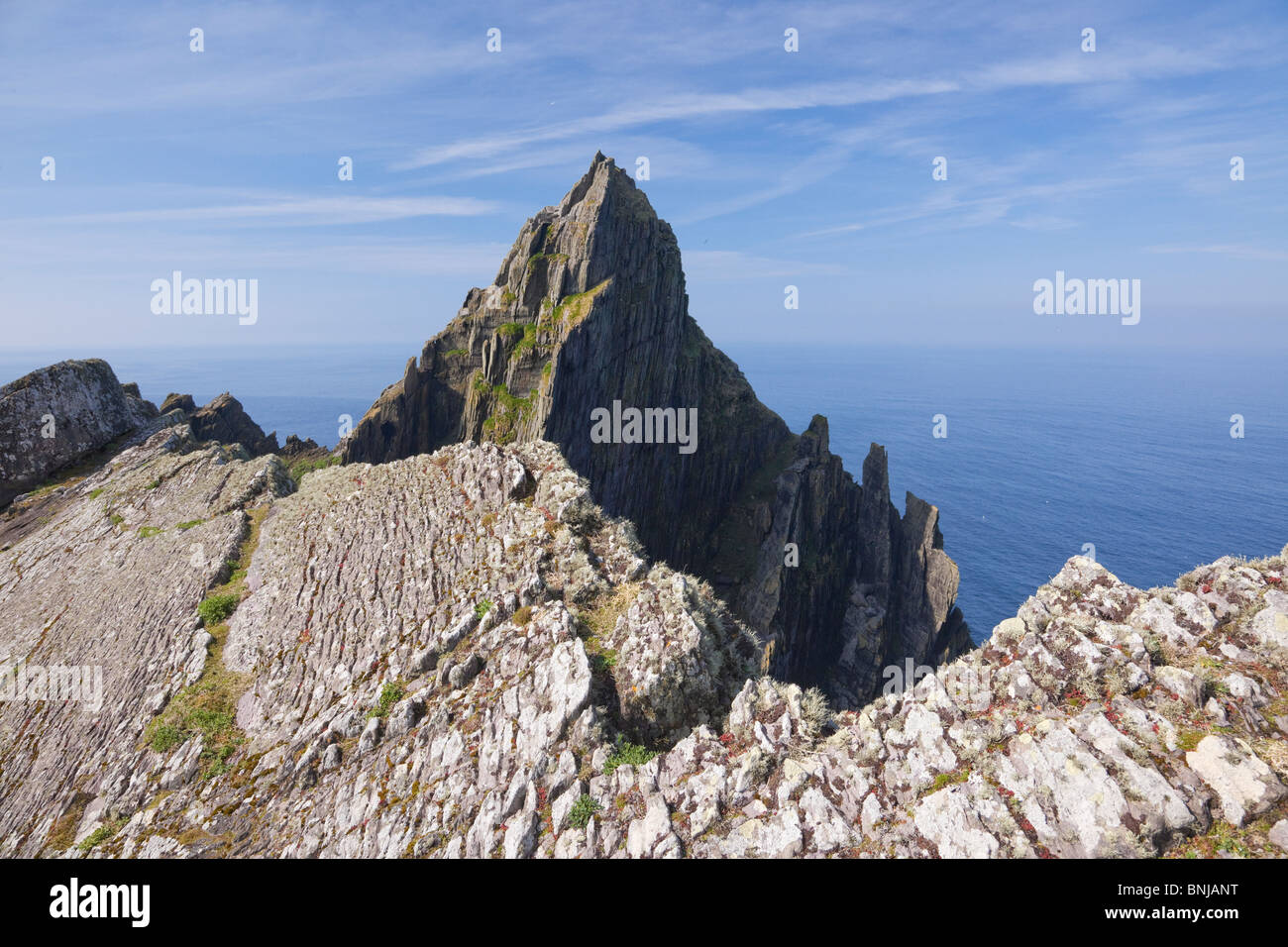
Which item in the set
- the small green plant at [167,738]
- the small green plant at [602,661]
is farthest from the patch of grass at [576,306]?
the small green plant at [602,661]


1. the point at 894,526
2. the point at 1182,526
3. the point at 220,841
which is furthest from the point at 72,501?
the point at 1182,526

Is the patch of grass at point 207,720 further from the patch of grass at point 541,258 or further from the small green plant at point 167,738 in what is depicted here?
the patch of grass at point 541,258

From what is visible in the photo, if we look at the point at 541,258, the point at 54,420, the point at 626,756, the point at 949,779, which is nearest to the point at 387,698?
the point at 626,756

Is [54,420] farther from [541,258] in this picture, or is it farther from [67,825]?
[541,258]

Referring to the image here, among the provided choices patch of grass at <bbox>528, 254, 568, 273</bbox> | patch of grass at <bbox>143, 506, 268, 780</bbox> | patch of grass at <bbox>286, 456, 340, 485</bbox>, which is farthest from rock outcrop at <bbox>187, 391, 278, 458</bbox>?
patch of grass at <bbox>143, 506, 268, 780</bbox>

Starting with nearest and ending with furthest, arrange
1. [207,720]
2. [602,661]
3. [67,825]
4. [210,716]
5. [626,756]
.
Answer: [626,756] < [602,661] < [67,825] < [207,720] < [210,716]
